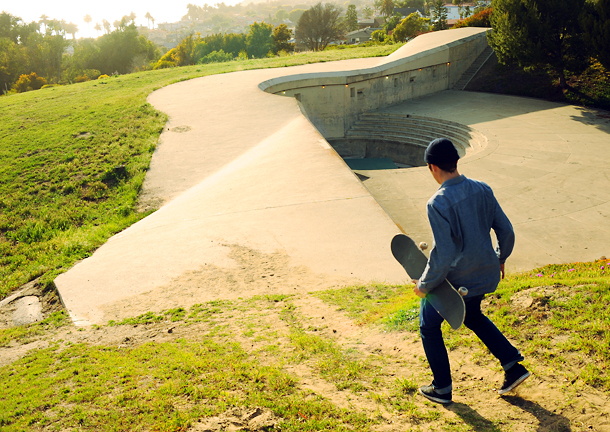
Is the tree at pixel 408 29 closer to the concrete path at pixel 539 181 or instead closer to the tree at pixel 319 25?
the tree at pixel 319 25

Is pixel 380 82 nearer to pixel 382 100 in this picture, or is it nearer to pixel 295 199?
pixel 382 100

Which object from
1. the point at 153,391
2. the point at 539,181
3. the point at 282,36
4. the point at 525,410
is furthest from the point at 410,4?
the point at 153,391

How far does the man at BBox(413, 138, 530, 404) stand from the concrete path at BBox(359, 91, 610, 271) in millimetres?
5715

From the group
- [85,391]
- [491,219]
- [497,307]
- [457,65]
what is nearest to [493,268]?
[491,219]

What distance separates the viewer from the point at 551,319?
4.17m

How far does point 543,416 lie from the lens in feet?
10.2

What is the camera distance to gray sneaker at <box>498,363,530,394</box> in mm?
3295

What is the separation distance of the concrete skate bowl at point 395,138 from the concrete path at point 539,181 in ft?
2.76

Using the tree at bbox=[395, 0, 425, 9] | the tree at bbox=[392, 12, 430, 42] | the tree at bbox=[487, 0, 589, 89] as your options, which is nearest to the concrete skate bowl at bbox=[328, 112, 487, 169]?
the tree at bbox=[487, 0, 589, 89]

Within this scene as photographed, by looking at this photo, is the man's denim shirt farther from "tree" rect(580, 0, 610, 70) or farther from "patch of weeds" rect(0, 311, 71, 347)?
"tree" rect(580, 0, 610, 70)

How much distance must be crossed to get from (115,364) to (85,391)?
1.77 feet

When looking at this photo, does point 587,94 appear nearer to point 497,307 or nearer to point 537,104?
point 537,104

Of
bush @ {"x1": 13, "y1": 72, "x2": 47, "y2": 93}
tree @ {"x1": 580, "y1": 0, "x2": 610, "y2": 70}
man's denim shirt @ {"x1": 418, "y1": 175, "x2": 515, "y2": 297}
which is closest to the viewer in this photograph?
man's denim shirt @ {"x1": 418, "y1": 175, "x2": 515, "y2": 297}

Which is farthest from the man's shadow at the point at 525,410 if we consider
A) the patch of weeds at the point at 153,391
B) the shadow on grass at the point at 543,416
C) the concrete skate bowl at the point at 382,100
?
the concrete skate bowl at the point at 382,100
